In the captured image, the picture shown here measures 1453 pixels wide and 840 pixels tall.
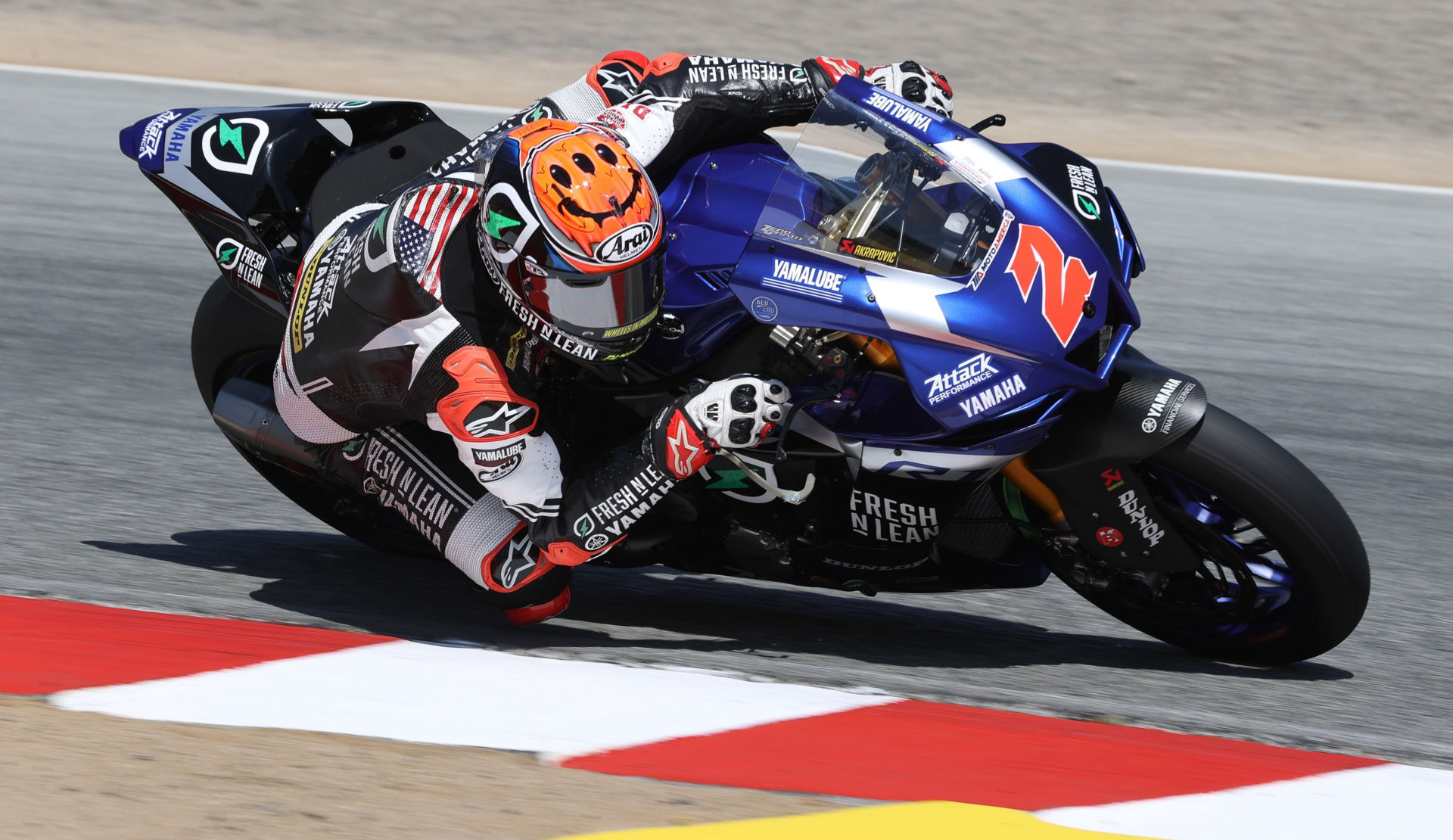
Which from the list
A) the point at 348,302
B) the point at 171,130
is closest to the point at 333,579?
the point at 348,302

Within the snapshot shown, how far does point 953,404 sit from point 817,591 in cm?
138

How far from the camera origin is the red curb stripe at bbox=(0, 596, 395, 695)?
3.54m

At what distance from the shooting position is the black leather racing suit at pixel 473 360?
374 centimetres

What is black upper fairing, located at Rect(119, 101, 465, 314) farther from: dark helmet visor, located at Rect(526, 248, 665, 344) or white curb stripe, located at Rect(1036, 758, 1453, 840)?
white curb stripe, located at Rect(1036, 758, 1453, 840)

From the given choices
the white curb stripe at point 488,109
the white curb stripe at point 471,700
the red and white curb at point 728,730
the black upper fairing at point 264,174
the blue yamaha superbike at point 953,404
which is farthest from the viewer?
the white curb stripe at point 488,109

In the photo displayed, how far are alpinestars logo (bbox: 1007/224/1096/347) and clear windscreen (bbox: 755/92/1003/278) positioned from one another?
0.26ft

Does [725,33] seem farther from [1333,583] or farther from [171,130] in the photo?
[1333,583]

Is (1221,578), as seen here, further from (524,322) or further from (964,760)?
(524,322)

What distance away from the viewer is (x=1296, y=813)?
310 cm

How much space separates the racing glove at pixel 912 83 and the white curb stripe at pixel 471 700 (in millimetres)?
1555

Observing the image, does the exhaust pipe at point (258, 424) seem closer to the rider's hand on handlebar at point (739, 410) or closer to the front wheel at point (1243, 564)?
the rider's hand on handlebar at point (739, 410)

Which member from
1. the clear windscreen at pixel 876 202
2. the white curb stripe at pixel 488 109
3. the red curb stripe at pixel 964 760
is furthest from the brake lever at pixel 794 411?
the white curb stripe at pixel 488 109

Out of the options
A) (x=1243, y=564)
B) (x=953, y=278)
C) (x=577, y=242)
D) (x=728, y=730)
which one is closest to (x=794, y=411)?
(x=953, y=278)

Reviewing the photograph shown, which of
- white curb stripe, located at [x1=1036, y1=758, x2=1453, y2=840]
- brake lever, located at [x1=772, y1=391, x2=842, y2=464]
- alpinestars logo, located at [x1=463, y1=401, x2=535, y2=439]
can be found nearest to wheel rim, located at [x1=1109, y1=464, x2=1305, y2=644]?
white curb stripe, located at [x1=1036, y1=758, x2=1453, y2=840]
